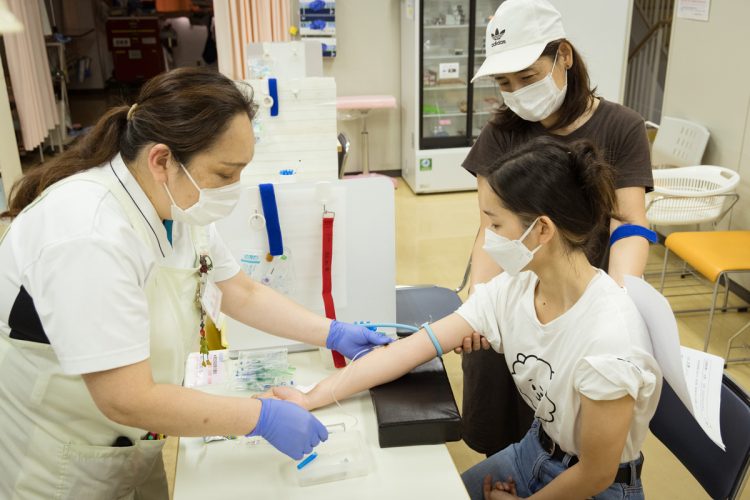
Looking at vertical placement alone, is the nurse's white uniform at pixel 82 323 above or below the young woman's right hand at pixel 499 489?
above

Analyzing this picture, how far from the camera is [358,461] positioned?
1.17 m

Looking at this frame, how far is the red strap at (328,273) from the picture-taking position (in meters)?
1.47

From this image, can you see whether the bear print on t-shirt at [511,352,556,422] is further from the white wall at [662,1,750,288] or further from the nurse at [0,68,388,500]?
the white wall at [662,1,750,288]

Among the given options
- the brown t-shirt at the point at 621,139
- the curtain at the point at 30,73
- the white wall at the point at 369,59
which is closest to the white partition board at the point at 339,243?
the brown t-shirt at the point at 621,139

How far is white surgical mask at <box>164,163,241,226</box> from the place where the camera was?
3.79ft

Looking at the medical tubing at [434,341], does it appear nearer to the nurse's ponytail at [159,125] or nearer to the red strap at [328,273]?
the red strap at [328,273]

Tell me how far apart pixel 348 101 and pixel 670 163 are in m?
2.36

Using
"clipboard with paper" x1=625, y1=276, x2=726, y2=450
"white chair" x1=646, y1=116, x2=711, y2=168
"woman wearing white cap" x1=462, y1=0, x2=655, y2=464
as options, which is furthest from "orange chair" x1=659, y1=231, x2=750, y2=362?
"clipboard with paper" x1=625, y1=276, x2=726, y2=450

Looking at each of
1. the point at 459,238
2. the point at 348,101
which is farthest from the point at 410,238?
the point at 348,101

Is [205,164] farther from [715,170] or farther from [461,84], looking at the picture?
[461,84]

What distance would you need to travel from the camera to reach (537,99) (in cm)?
168

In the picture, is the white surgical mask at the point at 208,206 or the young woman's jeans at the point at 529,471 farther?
the young woman's jeans at the point at 529,471

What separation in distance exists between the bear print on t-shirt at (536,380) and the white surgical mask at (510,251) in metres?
0.19

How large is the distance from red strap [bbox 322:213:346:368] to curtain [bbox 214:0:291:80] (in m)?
2.66
